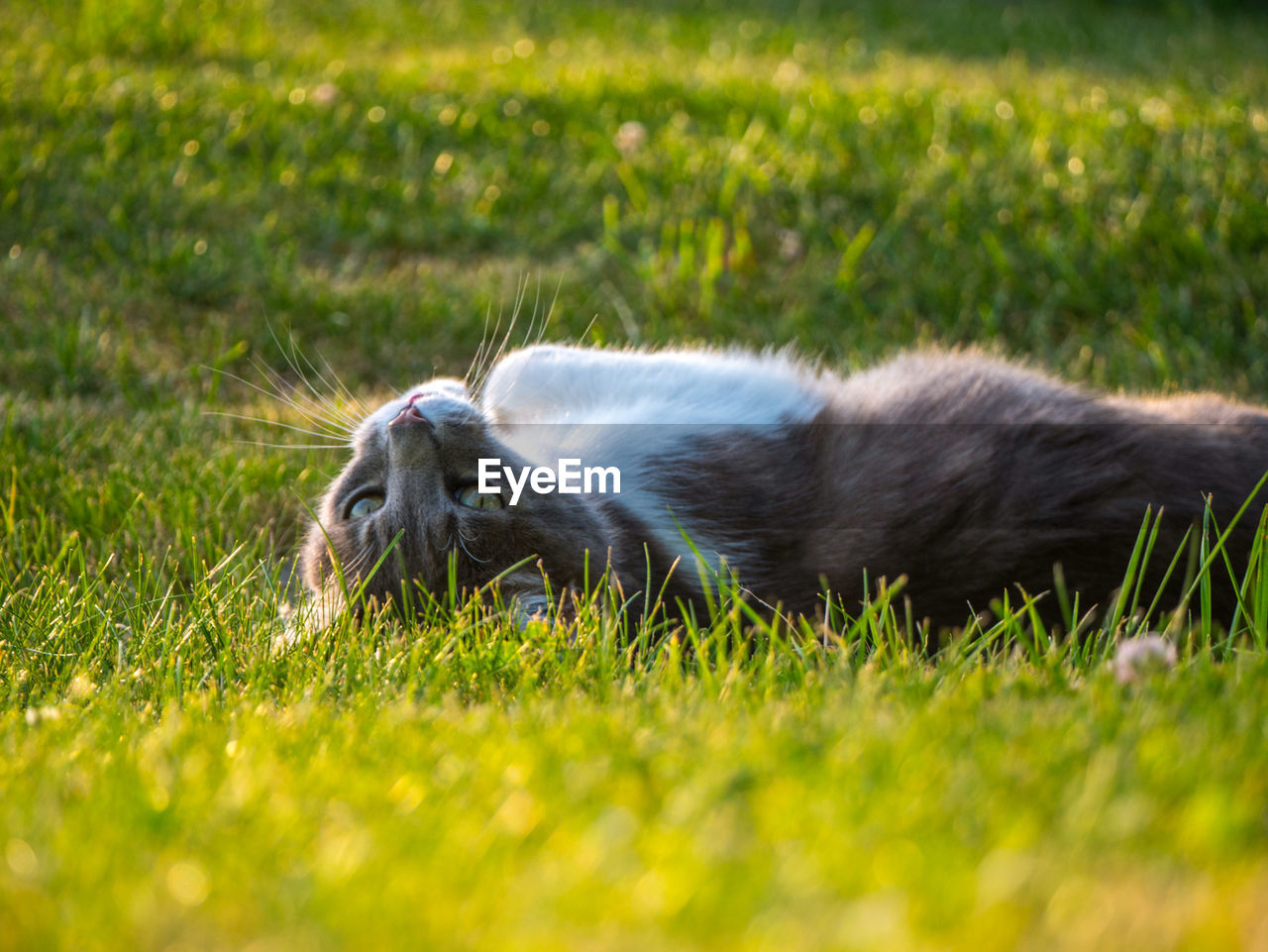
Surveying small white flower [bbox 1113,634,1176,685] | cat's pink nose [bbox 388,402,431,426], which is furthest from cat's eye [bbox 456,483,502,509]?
small white flower [bbox 1113,634,1176,685]

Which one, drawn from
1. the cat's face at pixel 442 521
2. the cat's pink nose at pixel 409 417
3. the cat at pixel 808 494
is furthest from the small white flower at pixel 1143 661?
the cat's pink nose at pixel 409 417

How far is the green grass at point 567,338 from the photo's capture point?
91 centimetres

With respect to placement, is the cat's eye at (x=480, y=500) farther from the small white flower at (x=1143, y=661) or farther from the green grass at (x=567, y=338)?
the small white flower at (x=1143, y=661)

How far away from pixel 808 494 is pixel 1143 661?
3.68 ft

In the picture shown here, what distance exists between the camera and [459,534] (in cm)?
234

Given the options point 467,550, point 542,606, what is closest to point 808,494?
point 542,606

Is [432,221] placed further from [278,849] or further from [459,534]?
[278,849]

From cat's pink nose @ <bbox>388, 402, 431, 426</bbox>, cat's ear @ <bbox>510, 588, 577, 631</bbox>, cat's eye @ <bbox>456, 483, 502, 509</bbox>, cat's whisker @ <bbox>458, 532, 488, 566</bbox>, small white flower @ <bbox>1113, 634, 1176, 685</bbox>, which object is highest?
cat's pink nose @ <bbox>388, 402, 431, 426</bbox>

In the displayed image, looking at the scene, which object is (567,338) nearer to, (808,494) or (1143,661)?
(808,494)

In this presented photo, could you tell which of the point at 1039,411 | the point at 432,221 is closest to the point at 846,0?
the point at 432,221

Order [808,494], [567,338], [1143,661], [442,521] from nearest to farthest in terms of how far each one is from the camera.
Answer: [1143,661] < [442,521] < [808,494] < [567,338]

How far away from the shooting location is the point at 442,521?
92.7 inches

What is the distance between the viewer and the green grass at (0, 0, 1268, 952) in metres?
0.91

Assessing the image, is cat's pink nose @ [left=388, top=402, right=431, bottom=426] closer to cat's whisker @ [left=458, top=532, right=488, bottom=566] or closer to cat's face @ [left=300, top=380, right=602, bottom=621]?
cat's face @ [left=300, top=380, right=602, bottom=621]
